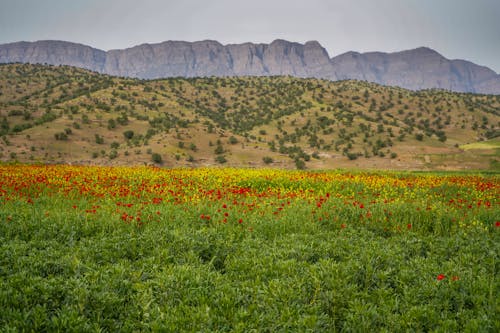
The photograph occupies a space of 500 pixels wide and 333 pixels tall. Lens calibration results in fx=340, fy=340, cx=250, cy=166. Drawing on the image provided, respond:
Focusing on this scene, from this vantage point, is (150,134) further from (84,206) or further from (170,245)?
(170,245)

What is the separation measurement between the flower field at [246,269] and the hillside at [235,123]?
29.6 meters

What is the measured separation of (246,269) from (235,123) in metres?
60.4

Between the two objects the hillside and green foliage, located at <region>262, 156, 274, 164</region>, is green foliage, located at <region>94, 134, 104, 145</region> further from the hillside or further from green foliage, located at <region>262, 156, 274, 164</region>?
green foliage, located at <region>262, 156, 274, 164</region>

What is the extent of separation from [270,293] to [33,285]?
11.9ft

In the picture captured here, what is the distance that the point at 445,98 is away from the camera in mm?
77250

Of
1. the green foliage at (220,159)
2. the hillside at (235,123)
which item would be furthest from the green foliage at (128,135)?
the green foliage at (220,159)

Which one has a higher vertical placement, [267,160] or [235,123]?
[235,123]

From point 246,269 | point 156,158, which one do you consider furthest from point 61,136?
point 246,269

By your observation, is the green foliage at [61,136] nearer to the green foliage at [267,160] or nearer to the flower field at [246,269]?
the green foliage at [267,160]

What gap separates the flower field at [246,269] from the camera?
4738 millimetres

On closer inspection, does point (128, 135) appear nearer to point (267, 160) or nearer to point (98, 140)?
Result: point (98, 140)

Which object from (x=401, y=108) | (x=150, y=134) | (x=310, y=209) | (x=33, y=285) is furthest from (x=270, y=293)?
(x=401, y=108)

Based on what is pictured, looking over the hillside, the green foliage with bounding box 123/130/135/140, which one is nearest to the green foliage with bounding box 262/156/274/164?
the hillside

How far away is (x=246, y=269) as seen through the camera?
6.53 m
